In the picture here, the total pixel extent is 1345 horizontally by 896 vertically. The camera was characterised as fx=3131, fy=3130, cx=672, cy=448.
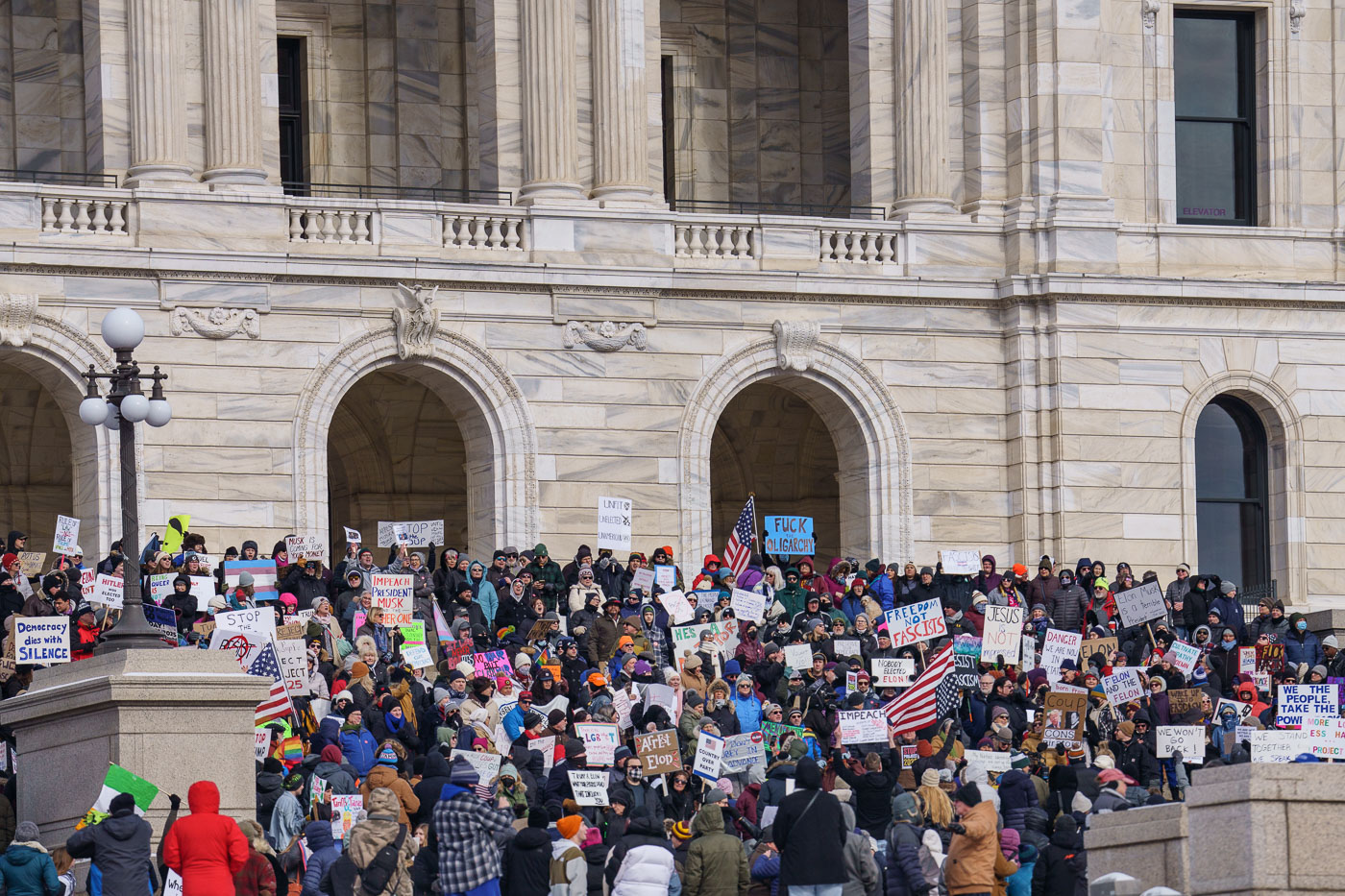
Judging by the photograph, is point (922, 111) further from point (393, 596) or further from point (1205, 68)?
point (393, 596)

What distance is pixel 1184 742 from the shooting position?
32.7 meters

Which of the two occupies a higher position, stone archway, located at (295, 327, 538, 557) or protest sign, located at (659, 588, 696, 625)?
stone archway, located at (295, 327, 538, 557)

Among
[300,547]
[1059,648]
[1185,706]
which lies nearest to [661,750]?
[1185,706]

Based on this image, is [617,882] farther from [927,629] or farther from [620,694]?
[927,629]

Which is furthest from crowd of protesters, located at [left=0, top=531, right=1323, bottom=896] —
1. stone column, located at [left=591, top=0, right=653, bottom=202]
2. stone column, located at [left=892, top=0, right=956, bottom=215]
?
stone column, located at [left=892, top=0, right=956, bottom=215]

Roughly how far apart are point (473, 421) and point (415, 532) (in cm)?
442

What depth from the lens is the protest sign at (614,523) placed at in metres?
40.8

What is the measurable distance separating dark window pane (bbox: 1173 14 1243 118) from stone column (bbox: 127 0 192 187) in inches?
595

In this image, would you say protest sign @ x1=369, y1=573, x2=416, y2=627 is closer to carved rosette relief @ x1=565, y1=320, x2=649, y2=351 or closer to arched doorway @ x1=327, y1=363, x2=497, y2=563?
carved rosette relief @ x1=565, y1=320, x2=649, y2=351

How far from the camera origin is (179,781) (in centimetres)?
2506

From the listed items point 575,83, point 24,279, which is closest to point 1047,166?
point 575,83

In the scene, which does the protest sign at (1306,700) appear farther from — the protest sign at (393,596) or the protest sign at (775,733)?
the protest sign at (393,596)

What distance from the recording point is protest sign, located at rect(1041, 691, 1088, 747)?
3300cm

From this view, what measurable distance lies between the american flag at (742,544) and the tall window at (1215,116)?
1010 centimetres
